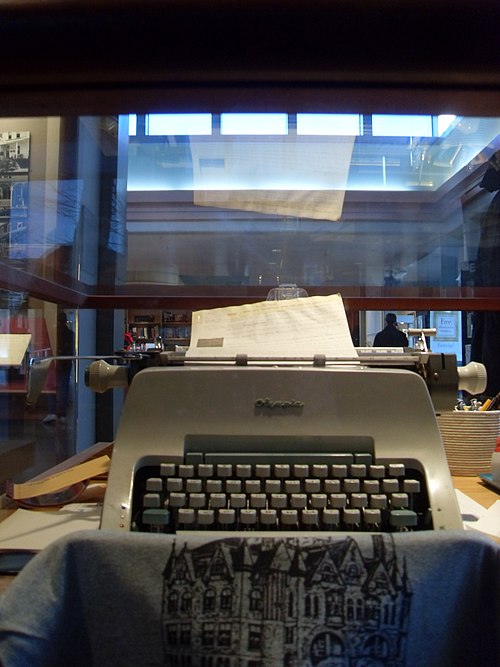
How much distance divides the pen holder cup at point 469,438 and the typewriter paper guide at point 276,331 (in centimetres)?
35

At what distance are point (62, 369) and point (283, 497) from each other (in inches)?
73.6

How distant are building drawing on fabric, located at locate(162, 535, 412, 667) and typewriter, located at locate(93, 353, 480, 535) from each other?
17 cm

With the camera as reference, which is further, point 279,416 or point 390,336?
point 390,336

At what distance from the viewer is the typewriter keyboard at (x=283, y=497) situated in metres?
0.53

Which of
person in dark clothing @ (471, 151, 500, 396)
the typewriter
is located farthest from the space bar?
person in dark clothing @ (471, 151, 500, 396)

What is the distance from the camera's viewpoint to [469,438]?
99cm

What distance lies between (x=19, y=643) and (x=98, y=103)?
0.49 metres

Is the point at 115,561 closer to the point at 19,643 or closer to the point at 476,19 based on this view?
the point at 19,643

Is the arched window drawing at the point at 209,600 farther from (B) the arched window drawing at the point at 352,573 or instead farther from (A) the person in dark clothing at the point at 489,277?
(A) the person in dark clothing at the point at 489,277

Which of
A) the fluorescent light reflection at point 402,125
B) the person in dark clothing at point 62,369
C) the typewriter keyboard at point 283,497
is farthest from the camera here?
the person in dark clothing at point 62,369

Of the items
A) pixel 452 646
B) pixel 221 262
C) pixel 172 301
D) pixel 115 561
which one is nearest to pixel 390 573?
pixel 452 646

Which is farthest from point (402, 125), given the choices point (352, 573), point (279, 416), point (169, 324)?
point (352, 573)

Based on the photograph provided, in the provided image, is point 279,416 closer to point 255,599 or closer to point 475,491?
point 255,599

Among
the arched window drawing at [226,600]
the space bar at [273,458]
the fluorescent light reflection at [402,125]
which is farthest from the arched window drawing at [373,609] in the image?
the fluorescent light reflection at [402,125]
